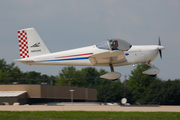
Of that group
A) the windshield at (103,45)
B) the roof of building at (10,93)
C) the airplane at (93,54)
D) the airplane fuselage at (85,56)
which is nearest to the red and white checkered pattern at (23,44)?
the airplane at (93,54)

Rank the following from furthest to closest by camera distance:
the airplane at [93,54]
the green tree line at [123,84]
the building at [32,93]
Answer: the green tree line at [123,84]
the building at [32,93]
the airplane at [93,54]

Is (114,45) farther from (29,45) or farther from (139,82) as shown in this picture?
(139,82)

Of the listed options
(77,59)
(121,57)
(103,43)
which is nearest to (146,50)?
(121,57)

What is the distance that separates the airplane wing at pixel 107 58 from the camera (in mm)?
12297

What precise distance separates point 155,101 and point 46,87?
Answer: 23.6 metres

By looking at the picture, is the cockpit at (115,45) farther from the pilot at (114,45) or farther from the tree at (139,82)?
the tree at (139,82)

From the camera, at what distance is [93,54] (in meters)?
13.3

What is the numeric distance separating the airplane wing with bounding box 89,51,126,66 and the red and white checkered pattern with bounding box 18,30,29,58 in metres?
3.87

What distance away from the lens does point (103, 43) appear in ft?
42.5
